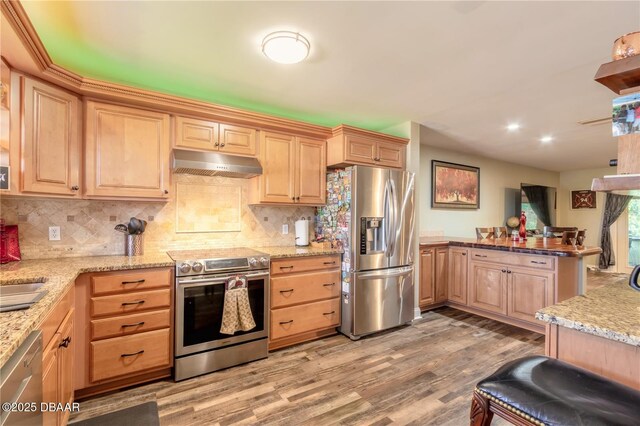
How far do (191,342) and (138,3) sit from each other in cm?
226

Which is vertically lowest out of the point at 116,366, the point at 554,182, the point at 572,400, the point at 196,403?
the point at 196,403

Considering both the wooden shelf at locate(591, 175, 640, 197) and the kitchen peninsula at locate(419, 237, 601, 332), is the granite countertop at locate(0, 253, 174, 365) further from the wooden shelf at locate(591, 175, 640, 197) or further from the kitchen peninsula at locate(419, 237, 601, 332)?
the kitchen peninsula at locate(419, 237, 601, 332)

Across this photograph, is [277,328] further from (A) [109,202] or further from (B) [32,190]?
(B) [32,190]

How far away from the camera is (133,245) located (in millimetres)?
2551

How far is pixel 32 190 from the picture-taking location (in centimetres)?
197

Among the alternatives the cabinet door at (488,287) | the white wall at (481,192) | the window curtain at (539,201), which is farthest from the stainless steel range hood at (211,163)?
the window curtain at (539,201)

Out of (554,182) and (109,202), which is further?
(554,182)

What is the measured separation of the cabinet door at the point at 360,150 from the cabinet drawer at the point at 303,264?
1077 mm

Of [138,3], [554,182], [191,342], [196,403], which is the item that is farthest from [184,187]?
[554,182]

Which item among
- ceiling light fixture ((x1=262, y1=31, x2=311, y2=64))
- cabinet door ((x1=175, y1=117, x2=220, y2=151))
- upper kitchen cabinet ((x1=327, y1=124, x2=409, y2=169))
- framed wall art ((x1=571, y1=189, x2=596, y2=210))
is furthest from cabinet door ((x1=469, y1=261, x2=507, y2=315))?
framed wall art ((x1=571, y1=189, x2=596, y2=210))

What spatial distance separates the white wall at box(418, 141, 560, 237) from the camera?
4.85 meters

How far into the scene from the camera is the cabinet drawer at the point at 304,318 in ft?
9.04

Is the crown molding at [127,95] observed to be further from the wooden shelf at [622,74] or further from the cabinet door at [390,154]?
the wooden shelf at [622,74]

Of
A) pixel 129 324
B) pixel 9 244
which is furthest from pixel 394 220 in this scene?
pixel 9 244
